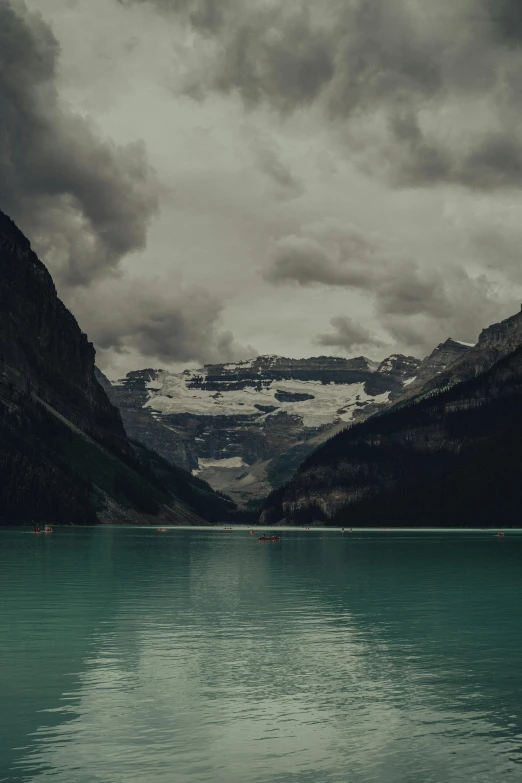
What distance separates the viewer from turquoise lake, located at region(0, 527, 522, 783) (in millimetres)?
37125

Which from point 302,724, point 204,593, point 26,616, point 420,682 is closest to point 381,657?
point 420,682

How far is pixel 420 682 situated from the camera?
52.9 meters

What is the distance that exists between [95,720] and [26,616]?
41.4m

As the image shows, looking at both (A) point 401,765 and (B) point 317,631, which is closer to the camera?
(A) point 401,765

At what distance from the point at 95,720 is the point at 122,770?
8304mm

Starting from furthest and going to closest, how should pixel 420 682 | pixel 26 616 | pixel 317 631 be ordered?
pixel 26 616 → pixel 317 631 → pixel 420 682

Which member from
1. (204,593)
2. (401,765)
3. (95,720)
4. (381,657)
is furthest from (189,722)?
(204,593)

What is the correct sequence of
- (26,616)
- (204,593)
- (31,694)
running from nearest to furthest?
(31,694), (26,616), (204,593)

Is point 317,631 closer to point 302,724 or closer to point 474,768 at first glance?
point 302,724

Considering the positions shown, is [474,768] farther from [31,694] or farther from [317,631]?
[317,631]

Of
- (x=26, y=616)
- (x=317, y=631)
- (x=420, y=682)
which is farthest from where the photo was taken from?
(x=26, y=616)

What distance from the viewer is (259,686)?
5188cm

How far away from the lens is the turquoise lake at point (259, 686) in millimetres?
37125

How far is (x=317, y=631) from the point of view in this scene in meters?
74.2
